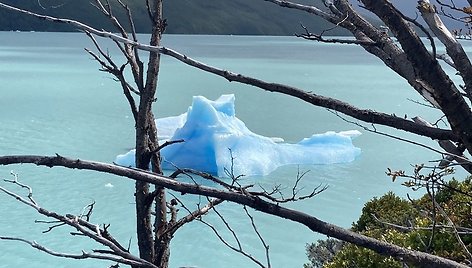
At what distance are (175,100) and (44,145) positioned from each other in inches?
418

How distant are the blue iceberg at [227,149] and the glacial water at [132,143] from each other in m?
0.42

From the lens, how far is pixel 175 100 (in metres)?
26.7

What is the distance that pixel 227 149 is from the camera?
15273 mm

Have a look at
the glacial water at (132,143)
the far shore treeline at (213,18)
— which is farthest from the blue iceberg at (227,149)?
the far shore treeline at (213,18)

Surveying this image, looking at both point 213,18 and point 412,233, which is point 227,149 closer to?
point 412,233

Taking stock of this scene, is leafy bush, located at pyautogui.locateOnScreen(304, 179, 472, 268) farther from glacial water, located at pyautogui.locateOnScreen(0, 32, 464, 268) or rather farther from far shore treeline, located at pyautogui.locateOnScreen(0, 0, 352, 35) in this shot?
far shore treeline, located at pyautogui.locateOnScreen(0, 0, 352, 35)

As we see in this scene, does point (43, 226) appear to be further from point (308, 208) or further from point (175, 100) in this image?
point (175, 100)

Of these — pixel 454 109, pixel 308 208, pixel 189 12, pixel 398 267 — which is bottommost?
pixel 308 208

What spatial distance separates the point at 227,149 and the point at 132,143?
12.3 feet

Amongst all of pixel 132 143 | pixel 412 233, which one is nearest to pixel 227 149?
pixel 132 143

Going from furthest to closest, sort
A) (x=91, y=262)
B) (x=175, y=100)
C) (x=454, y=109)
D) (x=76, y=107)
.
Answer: (x=175, y=100) < (x=76, y=107) < (x=91, y=262) < (x=454, y=109)

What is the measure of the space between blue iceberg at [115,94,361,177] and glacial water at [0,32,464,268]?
0.42 metres

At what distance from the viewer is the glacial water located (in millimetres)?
9852

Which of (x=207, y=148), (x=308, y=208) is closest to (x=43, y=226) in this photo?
(x=308, y=208)
